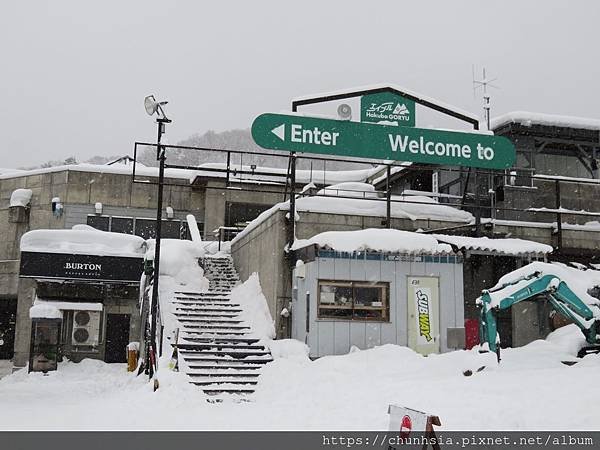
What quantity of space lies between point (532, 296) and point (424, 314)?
138 inches

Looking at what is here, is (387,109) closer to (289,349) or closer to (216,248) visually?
(289,349)

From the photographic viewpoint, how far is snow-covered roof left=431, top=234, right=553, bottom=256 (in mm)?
16828

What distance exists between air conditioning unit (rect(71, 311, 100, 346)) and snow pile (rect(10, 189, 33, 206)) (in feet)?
24.3

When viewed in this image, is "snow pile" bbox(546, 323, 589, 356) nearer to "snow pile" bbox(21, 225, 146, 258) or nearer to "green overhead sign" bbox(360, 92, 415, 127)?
"green overhead sign" bbox(360, 92, 415, 127)

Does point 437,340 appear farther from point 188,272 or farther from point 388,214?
point 188,272

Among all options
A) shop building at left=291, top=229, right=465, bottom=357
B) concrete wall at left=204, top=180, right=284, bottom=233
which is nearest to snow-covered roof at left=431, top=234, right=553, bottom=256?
shop building at left=291, top=229, right=465, bottom=357

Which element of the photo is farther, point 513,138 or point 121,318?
point 121,318

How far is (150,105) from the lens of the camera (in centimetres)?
1781

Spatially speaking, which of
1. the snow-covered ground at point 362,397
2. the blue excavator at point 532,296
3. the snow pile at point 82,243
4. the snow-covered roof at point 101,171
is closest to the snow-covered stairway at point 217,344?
the snow-covered ground at point 362,397

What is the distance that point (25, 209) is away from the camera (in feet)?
105

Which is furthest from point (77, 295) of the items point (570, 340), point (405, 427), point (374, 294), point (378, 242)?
point (405, 427)

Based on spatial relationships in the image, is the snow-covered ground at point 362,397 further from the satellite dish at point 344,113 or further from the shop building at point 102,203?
the shop building at point 102,203
